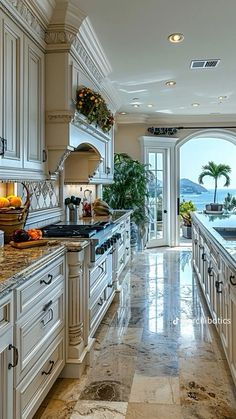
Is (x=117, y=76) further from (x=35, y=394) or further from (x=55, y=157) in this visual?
(x=35, y=394)

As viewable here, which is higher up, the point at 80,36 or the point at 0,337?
the point at 80,36

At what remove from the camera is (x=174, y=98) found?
628 cm

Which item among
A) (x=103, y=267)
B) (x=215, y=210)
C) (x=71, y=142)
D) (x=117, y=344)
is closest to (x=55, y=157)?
(x=71, y=142)

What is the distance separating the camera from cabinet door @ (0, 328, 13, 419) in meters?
1.55

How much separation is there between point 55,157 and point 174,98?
383 cm

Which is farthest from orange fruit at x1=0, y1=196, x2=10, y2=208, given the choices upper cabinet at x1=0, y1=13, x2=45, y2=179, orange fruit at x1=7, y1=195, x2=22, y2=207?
upper cabinet at x1=0, y1=13, x2=45, y2=179

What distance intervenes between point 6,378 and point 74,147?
2.09m

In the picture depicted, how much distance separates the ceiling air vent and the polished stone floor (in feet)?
9.42

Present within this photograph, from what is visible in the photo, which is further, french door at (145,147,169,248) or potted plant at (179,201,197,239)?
potted plant at (179,201,197,239)

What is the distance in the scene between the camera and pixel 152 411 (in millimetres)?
2186

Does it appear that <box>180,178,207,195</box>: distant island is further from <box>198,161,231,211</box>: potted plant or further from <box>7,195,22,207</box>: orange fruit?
<box>7,195,22,207</box>: orange fruit

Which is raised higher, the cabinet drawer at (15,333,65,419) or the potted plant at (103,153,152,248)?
the potted plant at (103,153,152,248)

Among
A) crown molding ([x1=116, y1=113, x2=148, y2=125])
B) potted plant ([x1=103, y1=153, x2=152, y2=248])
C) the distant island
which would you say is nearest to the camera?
potted plant ([x1=103, y1=153, x2=152, y2=248])

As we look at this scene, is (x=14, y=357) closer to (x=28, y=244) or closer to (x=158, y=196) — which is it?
(x=28, y=244)
